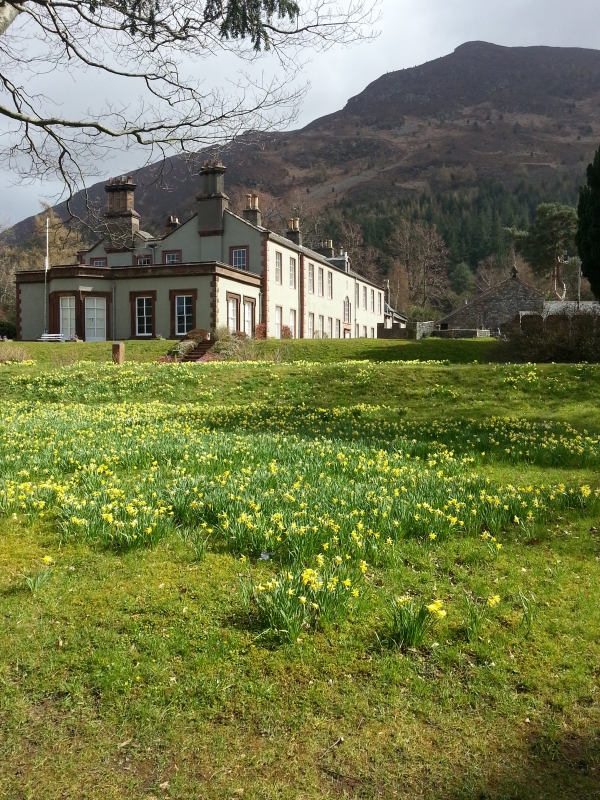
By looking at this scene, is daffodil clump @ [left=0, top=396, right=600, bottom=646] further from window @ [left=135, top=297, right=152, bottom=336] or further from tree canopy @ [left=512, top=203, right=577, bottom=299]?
tree canopy @ [left=512, top=203, right=577, bottom=299]

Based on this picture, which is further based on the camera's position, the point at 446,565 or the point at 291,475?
the point at 291,475

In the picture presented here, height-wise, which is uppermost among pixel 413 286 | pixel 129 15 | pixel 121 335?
pixel 413 286

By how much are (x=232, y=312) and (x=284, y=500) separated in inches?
1240

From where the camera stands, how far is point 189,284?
34875 mm

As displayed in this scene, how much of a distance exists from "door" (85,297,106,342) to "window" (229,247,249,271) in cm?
883

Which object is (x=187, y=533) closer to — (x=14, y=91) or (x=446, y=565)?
(x=446, y=565)

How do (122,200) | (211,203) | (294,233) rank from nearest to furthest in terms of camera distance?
(211,203) → (122,200) → (294,233)

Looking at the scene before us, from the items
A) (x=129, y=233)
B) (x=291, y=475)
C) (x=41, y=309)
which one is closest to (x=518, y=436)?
(x=291, y=475)

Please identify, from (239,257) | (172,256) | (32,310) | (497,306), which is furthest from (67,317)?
(497,306)

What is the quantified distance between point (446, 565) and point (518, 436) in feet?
19.3

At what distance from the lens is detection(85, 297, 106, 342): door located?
36.2 metres

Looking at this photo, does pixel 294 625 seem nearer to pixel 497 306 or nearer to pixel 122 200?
pixel 122 200

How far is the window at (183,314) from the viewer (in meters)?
35.0

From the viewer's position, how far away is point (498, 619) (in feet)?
13.1
